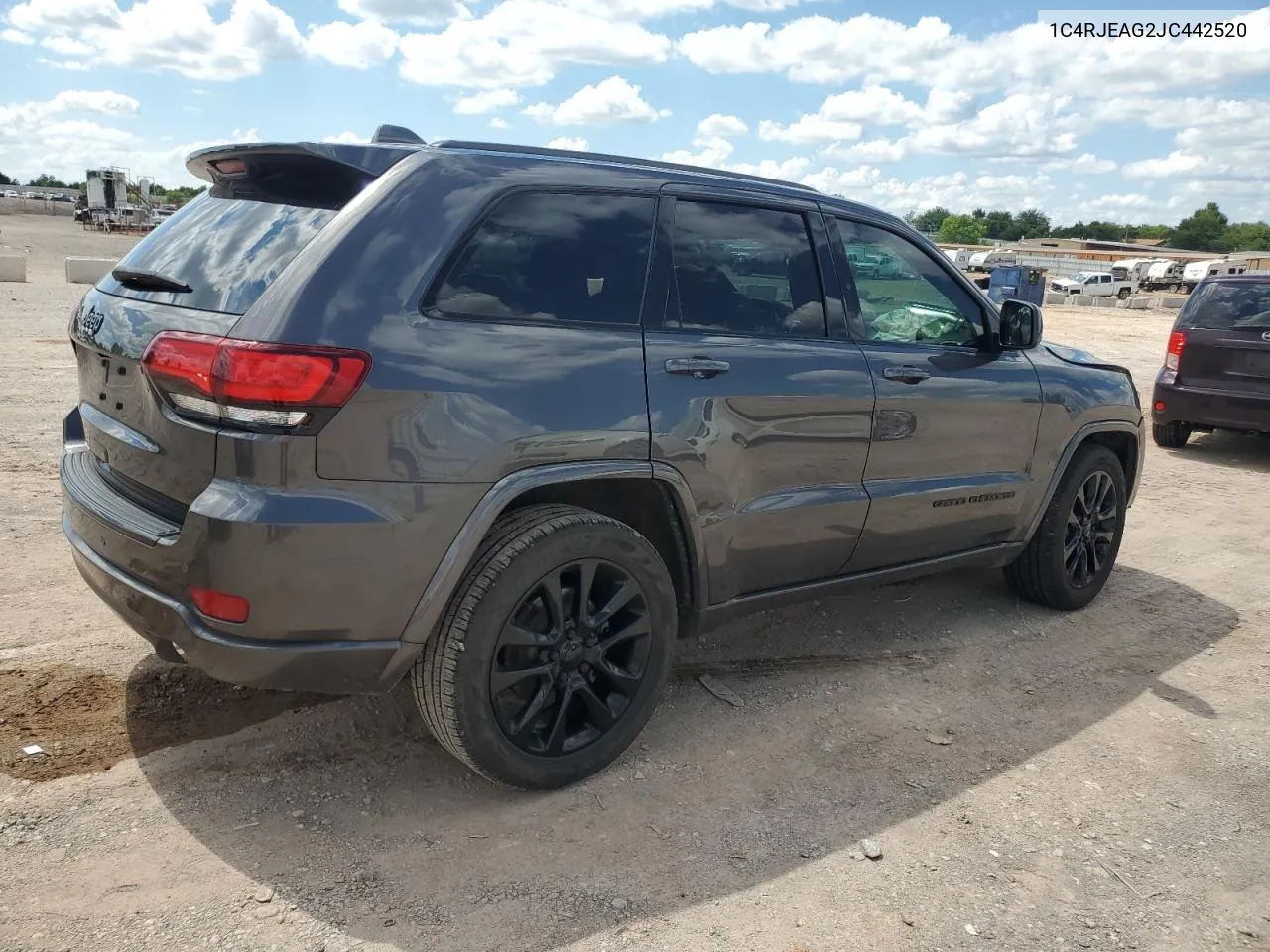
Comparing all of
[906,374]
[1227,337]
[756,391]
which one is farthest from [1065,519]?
[1227,337]

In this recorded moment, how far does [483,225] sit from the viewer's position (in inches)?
118

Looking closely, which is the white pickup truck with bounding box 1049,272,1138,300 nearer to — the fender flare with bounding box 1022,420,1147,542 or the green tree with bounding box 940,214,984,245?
the fender flare with bounding box 1022,420,1147,542

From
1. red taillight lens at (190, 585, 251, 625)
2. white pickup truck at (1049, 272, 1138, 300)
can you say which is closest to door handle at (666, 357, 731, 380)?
red taillight lens at (190, 585, 251, 625)

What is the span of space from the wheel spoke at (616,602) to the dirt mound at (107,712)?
1.22 meters

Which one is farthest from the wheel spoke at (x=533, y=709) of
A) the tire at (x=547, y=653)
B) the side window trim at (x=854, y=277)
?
the side window trim at (x=854, y=277)

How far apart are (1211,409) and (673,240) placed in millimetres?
7746

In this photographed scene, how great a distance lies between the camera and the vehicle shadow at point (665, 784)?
2770 mm

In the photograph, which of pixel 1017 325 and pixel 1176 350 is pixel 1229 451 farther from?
pixel 1017 325

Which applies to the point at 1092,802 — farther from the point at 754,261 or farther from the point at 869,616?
the point at 754,261

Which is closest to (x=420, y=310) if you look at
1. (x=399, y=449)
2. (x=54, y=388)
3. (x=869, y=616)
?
(x=399, y=449)

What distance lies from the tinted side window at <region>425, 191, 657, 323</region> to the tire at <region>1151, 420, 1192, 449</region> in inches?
320

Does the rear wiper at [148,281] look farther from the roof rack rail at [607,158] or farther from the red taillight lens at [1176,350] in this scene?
the red taillight lens at [1176,350]

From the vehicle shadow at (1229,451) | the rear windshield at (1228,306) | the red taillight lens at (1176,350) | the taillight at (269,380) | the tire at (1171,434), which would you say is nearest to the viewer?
the taillight at (269,380)

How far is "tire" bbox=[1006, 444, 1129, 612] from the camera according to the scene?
4.95 metres
